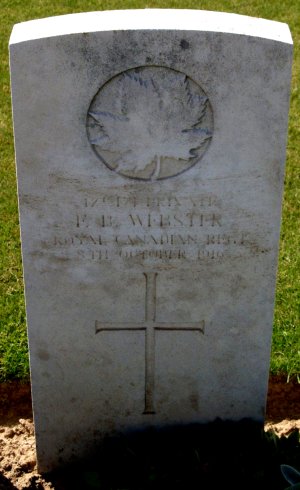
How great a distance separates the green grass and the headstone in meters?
0.68

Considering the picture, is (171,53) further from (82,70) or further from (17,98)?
(17,98)

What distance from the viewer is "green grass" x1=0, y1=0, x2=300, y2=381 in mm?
4413

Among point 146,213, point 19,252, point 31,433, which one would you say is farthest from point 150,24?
point 19,252

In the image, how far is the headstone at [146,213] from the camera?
3.00 metres

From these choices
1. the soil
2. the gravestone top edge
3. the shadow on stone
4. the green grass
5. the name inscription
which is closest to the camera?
the gravestone top edge

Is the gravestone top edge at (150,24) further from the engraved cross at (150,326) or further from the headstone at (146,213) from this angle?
the engraved cross at (150,326)

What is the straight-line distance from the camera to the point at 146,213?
329 centimetres

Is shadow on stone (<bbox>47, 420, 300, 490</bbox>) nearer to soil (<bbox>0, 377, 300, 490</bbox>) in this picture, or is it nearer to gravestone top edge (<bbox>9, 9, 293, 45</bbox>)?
soil (<bbox>0, 377, 300, 490</bbox>)

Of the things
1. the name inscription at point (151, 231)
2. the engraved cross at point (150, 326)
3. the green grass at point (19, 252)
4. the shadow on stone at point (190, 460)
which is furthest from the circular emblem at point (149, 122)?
the green grass at point (19, 252)

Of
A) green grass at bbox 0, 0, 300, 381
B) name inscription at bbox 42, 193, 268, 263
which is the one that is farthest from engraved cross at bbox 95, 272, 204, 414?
green grass at bbox 0, 0, 300, 381

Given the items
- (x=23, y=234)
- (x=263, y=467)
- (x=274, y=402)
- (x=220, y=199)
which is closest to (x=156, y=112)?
(x=220, y=199)

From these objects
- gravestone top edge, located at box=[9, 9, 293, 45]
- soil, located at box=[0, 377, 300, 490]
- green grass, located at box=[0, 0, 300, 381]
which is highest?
gravestone top edge, located at box=[9, 9, 293, 45]

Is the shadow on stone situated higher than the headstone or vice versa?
the headstone

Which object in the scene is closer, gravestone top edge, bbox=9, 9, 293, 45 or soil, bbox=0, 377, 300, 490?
gravestone top edge, bbox=9, 9, 293, 45
